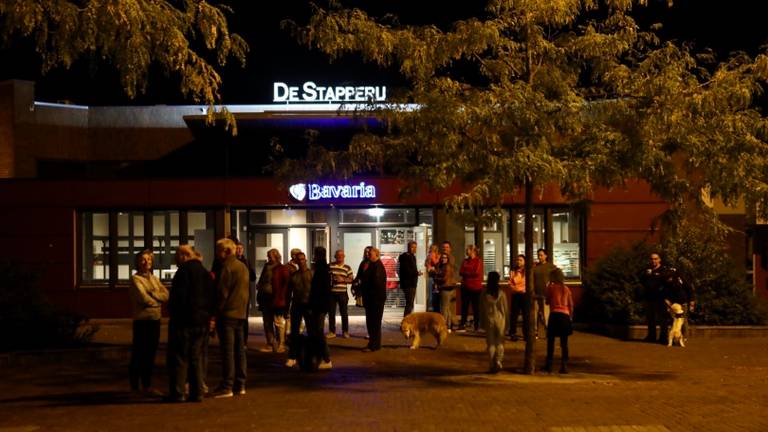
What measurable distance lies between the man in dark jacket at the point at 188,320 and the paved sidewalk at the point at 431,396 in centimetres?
44

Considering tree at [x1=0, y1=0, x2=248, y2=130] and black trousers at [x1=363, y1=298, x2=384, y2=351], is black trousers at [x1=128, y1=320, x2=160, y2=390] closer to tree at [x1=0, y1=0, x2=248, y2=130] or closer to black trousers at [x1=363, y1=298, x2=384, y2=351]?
tree at [x1=0, y1=0, x2=248, y2=130]

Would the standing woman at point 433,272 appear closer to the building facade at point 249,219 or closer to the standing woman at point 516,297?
the standing woman at point 516,297

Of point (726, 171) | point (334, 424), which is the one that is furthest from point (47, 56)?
point (726, 171)

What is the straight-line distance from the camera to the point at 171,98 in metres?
29.1

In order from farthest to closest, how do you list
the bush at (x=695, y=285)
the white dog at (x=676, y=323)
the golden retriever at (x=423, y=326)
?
the bush at (x=695, y=285)
the white dog at (x=676, y=323)
the golden retriever at (x=423, y=326)

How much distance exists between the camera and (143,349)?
1251cm

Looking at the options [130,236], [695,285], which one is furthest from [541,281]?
[130,236]

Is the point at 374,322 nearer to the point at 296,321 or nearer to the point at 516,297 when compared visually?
the point at 296,321

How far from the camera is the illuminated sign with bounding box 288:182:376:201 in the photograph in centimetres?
2438

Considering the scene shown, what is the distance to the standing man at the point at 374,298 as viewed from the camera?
17.6m

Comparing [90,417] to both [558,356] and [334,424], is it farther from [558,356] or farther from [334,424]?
[558,356]

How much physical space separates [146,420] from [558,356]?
8.21 meters

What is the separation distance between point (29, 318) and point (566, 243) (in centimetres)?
1323

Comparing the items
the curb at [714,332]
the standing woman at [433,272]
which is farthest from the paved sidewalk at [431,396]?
the standing woman at [433,272]
